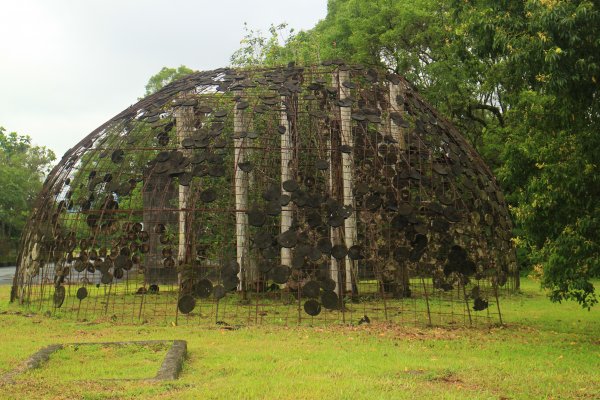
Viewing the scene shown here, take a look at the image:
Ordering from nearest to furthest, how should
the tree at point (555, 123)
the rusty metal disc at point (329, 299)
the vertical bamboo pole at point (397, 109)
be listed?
the tree at point (555, 123) → the rusty metal disc at point (329, 299) → the vertical bamboo pole at point (397, 109)

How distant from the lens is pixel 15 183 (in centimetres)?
4138

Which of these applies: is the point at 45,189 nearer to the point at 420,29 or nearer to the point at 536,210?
the point at 536,210

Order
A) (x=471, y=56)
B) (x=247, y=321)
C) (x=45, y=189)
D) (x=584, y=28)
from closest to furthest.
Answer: (x=584, y=28) < (x=471, y=56) < (x=247, y=321) < (x=45, y=189)

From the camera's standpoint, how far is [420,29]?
20906 mm

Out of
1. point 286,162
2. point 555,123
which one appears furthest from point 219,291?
point 555,123

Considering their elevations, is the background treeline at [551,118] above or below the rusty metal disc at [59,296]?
above

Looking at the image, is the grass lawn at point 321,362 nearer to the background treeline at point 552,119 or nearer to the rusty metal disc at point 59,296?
the rusty metal disc at point 59,296

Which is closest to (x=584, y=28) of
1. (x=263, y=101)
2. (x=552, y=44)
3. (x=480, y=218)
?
(x=552, y=44)

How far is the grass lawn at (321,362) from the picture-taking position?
5.84 meters

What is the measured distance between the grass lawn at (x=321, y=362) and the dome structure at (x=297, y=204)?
75 cm

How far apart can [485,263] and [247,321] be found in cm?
397

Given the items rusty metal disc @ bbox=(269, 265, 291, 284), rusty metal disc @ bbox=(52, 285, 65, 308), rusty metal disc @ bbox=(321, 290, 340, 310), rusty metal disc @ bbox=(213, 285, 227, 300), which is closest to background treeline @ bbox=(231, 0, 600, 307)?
rusty metal disc @ bbox=(321, 290, 340, 310)

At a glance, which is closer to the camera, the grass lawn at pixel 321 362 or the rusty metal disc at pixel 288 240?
the grass lawn at pixel 321 362

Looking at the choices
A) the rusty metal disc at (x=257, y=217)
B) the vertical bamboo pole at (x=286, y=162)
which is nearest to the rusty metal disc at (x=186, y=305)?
the rusty metal disc at (x=257, y=217)
